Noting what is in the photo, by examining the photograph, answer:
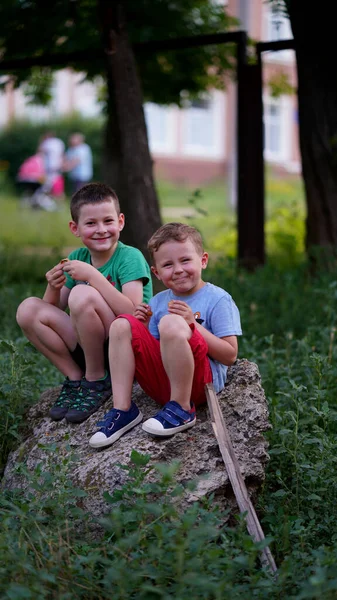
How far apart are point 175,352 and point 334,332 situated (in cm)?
233

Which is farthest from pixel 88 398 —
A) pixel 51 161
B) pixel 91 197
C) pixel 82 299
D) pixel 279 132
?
pixel 279 132

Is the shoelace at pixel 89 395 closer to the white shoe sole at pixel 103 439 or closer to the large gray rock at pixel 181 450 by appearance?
the large gray rock at pixel 181 450

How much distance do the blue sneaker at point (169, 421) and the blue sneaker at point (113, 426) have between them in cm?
14

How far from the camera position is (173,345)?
343cm

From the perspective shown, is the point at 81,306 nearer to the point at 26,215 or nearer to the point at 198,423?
the point at 198,423

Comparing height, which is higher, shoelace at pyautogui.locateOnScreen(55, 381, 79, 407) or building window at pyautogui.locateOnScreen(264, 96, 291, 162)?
shoelace at pyautogui.locateOnScreen(55, 381, 79, 407)

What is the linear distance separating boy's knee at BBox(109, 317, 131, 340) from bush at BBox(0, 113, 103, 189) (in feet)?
82.4

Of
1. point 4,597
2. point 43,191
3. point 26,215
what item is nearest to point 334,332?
point 4,597

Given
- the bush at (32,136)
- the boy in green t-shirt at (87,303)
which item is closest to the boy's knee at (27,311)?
the boy in green t-shirt at (87,303)

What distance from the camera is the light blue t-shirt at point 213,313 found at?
3.66 m

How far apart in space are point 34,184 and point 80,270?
20.1m

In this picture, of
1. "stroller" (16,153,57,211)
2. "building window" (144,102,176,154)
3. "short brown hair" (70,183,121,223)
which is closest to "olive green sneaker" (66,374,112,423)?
"short brown hair" (70,183,121,223)

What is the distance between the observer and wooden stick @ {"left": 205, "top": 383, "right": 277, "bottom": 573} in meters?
3.10

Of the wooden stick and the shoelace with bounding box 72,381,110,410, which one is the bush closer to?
the shoelace with bounding box 72,381,110,410
